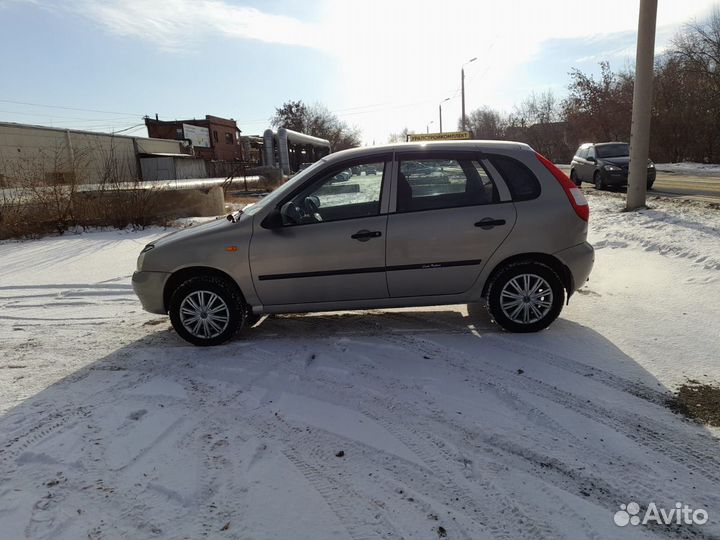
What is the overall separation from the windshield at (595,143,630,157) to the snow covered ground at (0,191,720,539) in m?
12.3

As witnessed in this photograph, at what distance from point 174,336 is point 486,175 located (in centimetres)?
355

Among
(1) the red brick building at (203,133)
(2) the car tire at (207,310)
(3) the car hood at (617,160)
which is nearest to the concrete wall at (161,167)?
(1) the red brick building at (203,133)

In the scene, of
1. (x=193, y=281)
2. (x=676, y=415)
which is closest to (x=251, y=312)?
(x=193, y=281)

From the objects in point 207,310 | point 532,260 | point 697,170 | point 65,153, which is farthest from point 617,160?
point 65,153

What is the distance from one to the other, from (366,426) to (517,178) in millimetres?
2711

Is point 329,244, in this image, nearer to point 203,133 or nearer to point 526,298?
point 526,298

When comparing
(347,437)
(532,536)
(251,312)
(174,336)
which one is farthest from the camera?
(174,336)

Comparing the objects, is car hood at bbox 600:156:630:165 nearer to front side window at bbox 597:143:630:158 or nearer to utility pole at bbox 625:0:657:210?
front side window at bbox 597:143:630:158

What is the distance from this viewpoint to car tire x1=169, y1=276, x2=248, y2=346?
439 cm

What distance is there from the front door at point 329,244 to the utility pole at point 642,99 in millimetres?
7746

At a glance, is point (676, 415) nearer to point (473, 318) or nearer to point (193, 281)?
point (473, 318)

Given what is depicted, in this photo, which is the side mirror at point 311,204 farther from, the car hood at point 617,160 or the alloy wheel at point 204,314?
the car hood at point 617,160

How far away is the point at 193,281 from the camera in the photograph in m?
4.40

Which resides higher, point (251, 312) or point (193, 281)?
point (193, 281)
